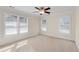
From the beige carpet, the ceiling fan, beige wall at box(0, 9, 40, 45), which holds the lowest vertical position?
the beige carpet

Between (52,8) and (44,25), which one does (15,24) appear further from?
(52,8)

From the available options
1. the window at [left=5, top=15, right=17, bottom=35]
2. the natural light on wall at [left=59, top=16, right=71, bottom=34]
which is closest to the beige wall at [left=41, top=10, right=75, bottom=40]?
the natural light on wall at [left=59, top=16, right=71, bottom=34]

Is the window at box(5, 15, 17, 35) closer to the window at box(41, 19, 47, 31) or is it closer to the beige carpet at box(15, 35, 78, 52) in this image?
the beige carpet at box(15, 35, 78, 52)

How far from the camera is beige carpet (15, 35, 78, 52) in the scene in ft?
4.36

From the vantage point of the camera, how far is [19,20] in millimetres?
1368

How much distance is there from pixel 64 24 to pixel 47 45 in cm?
37

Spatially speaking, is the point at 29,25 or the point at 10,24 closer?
the point at 10,24

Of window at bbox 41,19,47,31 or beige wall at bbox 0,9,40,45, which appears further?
window at bbox 41,19,47,31

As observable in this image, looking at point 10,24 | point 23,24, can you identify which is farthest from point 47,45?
point 10,24

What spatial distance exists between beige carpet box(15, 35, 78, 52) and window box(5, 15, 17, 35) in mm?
261

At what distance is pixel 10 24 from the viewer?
4.40 ft
